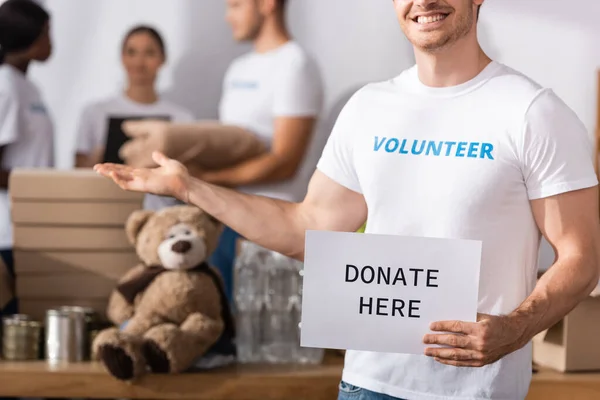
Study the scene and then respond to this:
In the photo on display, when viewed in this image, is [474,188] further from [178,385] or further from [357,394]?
[178,385]

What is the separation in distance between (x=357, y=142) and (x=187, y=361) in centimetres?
85

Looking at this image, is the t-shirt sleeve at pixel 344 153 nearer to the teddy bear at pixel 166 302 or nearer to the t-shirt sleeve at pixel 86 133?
the teddy bear at pixel 166 302

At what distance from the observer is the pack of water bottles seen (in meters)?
2.14

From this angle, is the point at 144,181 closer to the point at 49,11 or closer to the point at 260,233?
the point at 260,233

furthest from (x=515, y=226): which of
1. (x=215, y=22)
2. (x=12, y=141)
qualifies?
(x=215, y=22)

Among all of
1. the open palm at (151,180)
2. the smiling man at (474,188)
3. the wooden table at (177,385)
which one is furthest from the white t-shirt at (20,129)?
the smiling man at (474,188)

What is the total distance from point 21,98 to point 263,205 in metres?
1.92

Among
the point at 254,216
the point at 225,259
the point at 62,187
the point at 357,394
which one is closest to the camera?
the point at 357,394

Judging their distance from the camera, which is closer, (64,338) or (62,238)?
(64,338)

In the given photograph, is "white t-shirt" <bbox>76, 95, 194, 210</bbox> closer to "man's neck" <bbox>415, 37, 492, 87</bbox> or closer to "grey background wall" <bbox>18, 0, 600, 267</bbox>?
"grey background wall" <bbox>18, 0, 600, 267</bbox>

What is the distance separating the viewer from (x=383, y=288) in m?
1.21

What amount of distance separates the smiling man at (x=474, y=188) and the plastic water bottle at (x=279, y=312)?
80 centimetres

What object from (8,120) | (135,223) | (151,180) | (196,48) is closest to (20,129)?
(8,120)

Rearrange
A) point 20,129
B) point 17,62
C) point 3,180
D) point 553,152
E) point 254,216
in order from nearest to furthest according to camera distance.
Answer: point 553,152 → point 254,216 → point 3,180 → point 20,129 → point 17,62
